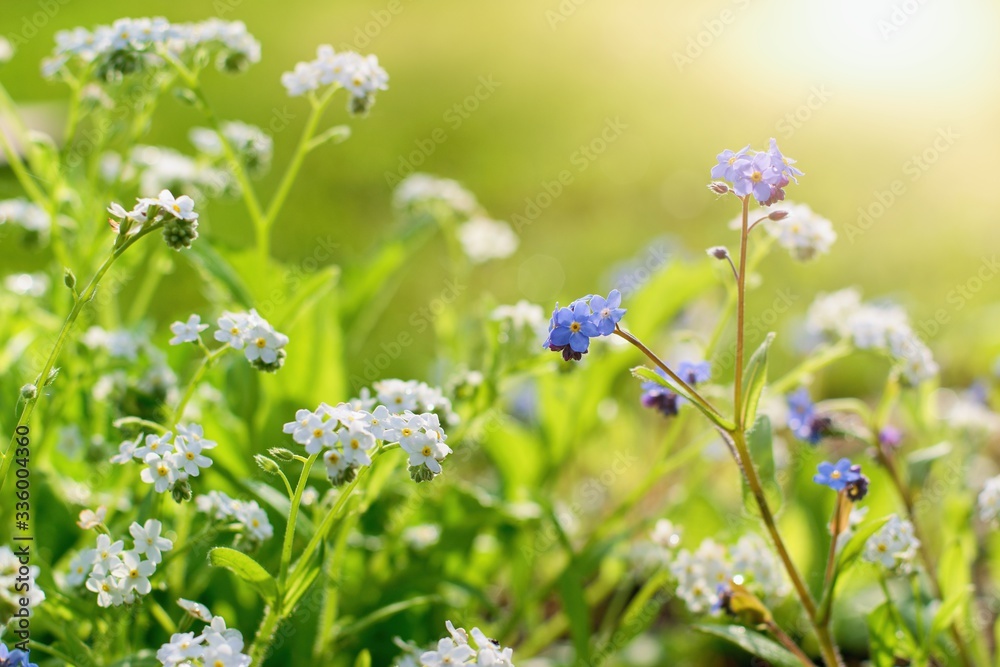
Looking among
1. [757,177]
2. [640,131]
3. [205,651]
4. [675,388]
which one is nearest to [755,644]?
[675,388]

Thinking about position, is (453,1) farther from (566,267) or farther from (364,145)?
(566,267)

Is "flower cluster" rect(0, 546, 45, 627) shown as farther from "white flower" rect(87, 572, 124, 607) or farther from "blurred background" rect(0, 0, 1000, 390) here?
"blurred background" rect(0, 0, 1000, 390)

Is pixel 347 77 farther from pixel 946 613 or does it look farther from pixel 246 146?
pixel 946 613

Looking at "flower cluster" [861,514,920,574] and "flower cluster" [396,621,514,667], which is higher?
"flower cluster" [861,514,920,574]

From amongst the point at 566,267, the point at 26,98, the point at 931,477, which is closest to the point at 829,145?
the point at 566,267

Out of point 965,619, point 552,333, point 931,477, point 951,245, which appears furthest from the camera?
point 951,245

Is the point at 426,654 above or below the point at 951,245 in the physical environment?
below

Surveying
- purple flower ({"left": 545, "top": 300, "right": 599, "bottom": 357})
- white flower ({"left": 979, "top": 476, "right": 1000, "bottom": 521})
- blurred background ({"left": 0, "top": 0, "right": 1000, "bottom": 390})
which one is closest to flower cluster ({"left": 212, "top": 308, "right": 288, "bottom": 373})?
purple flower ({"left": 545, "top": 300, "right": 599, "bottom": 357})
